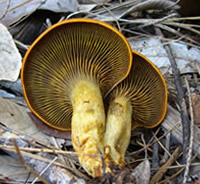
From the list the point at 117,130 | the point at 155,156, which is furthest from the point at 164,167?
the point at 117,130

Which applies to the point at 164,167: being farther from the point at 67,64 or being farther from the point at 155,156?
the point at 67,64

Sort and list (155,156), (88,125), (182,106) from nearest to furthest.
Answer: (88,125) → (155,156) → (182,106)

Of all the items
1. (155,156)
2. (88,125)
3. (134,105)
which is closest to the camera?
(88,125)

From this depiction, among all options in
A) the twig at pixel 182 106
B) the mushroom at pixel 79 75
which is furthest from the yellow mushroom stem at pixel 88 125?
the twig at pixel 182 106

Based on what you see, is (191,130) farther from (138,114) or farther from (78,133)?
(78,133)

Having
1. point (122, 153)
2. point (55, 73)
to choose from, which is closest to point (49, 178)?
point (122, 153)

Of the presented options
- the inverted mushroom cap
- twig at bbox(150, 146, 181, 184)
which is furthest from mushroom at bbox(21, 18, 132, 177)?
twig at bbox(150, 146, 181, 184)

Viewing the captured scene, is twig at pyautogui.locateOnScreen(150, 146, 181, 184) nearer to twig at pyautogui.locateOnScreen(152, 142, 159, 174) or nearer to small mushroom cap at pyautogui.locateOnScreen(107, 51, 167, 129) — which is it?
twig at pyautogui.locateOnScreen(152, 142, 159, 174)
